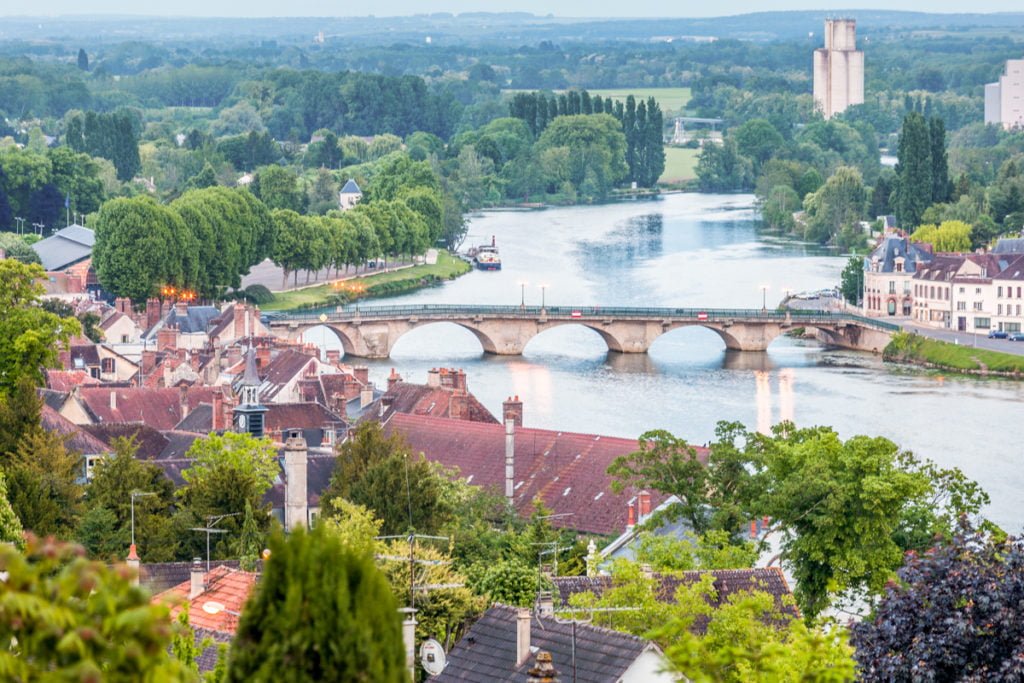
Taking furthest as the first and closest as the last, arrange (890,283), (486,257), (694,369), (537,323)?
(486,257)
(890,283)
(537,323)
(694,369)

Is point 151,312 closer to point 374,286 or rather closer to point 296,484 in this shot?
point 374,286

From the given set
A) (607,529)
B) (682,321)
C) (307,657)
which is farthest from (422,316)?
(307,657)

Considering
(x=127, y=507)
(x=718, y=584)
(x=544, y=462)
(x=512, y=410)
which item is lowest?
(x=512, y=410)

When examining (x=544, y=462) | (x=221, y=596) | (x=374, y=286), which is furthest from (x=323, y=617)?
(x=374, y=286)

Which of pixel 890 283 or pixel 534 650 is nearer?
pixel 534 650

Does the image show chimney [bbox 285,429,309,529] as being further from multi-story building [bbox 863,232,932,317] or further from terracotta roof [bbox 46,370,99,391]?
multi-story building [bbox 863,232,932,317]

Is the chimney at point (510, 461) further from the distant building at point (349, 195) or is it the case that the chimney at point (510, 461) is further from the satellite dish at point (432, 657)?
the distant building at point (349, 195)
